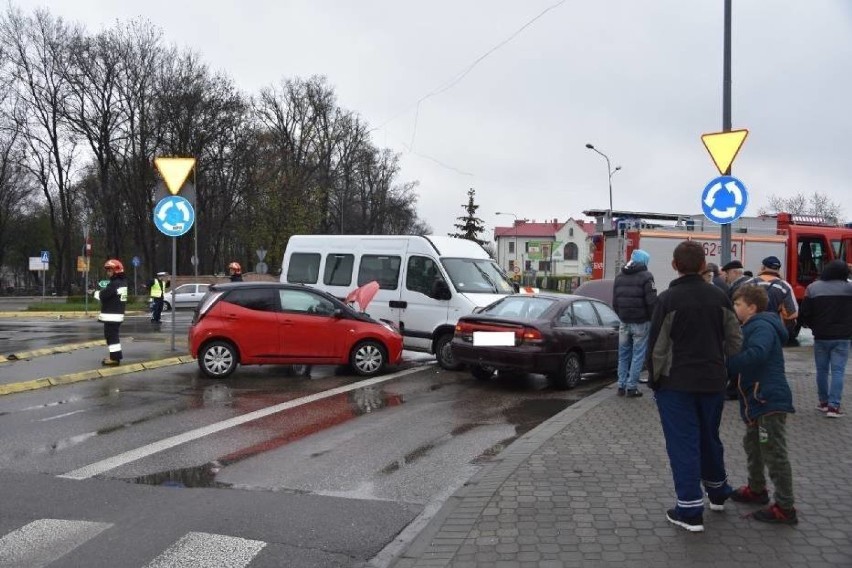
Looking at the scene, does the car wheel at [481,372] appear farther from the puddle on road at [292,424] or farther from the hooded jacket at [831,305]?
the hooded jacket at [831,305]

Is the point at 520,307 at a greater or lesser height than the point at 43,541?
greater

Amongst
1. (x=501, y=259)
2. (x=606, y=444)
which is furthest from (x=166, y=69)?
(x=501, y=259)

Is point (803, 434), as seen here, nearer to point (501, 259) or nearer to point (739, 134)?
point (739, 134)

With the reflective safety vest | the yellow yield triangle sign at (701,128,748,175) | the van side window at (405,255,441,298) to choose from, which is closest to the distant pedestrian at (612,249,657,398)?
the yellow yield triangle sign at (701,128,748,175)

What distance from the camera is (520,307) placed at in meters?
11.2

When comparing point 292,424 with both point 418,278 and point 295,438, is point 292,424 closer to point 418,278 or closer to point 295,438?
point 295,438

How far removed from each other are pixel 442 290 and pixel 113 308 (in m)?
5.42

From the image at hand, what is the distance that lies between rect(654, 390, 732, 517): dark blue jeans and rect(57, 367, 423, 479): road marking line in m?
4.55

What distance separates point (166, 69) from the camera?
45500mm

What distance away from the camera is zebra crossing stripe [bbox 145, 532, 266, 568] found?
4234mm

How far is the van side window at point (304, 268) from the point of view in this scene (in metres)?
14.9

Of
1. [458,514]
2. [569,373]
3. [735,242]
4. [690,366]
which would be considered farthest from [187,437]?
[735,242]

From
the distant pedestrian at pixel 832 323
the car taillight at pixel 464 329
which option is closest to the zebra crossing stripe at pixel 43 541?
the car taillight at pixel 464 329

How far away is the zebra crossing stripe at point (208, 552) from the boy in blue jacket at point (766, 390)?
10.3 ft
